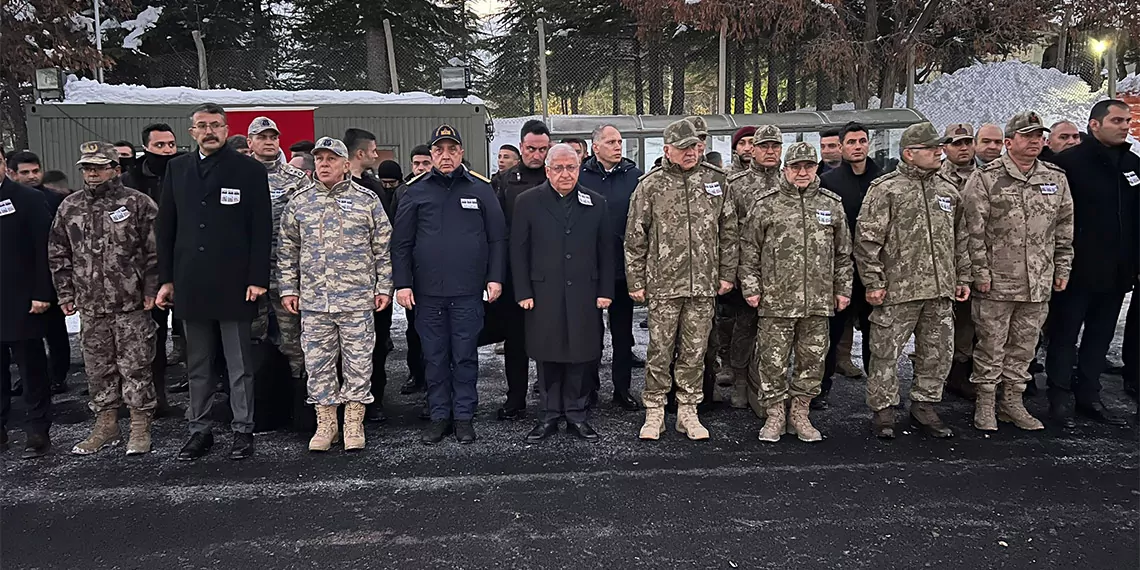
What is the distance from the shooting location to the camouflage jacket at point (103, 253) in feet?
13.6

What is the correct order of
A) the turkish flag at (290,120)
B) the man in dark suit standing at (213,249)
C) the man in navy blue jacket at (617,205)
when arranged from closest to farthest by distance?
the man in dark suit standing at (213,249) < the man in navy blue jacket at (617,205) < the turkish flag at (290,120)

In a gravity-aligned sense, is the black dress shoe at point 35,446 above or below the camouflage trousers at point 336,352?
below

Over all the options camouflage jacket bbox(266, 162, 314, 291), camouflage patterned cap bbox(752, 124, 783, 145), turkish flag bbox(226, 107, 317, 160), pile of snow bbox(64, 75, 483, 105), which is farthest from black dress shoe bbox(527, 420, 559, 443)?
turkish flag bbox(226, 107, 317, 160)

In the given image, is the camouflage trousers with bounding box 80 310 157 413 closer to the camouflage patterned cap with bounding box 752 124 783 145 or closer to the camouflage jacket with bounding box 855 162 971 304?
the camouflage patterned cap with bounding box 752 124 783 145

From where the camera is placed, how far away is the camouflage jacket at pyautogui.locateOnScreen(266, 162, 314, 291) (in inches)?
175

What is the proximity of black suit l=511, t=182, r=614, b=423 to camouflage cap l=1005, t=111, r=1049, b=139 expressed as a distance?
2.57 m

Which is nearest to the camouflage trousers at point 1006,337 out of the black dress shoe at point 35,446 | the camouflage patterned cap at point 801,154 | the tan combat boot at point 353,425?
A: the camouflage patterned cap at point 801,154

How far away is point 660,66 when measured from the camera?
15.1m

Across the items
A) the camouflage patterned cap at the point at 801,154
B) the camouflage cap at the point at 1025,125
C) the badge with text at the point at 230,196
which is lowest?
the badge with text at the point at 230,196

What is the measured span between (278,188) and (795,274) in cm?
333

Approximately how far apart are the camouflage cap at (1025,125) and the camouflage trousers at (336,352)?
406cm

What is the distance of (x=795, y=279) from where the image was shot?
13.8 ft

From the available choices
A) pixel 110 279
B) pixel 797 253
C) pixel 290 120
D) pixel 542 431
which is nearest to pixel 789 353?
pixel 797 253

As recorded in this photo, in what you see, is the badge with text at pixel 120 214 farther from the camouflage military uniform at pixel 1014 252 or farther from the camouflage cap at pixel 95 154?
the camouflage military uniform at pixel 1014 252
